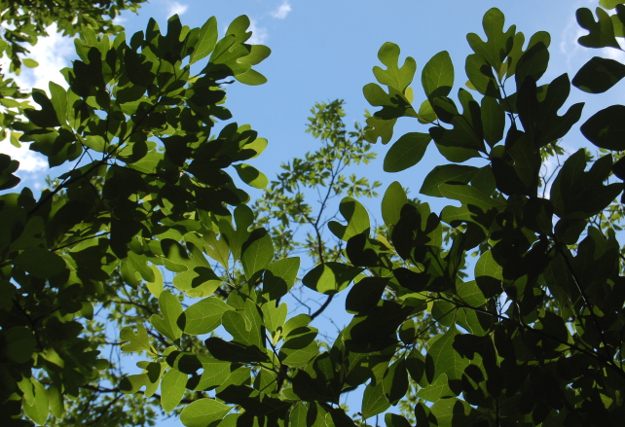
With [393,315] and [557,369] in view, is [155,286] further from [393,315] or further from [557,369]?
[557,369]

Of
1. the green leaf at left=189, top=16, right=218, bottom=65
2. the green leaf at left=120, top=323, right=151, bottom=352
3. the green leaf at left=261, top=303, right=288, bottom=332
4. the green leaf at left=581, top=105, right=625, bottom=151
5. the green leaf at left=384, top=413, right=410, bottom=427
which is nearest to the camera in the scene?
the green leaf at left=581, top=105, right=625, bottom=151

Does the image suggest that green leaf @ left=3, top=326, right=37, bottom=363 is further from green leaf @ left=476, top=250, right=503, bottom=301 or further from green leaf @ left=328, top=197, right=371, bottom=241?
green leaf @ left=476, top=250, right=503, bottom=301

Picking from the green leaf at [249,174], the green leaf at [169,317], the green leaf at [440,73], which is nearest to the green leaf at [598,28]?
the green leaf at [440,73]

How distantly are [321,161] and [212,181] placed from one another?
5432mm

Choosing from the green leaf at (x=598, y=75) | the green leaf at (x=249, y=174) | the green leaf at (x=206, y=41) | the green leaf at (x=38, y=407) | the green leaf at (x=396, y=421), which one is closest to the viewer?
the green leaf at (x=598, y=75)

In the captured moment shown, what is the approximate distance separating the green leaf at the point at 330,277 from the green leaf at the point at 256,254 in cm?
17

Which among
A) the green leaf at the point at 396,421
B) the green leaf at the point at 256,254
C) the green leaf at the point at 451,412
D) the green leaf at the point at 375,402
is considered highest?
the green leaf at the point at 256,254

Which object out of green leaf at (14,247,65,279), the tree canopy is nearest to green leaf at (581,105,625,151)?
the tree canopy

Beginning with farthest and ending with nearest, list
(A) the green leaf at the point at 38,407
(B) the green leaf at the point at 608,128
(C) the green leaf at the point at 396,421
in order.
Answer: (A) the green leaf at the point at 38,407
(C) the green leaf at the point at 396,421
(B) the green leaf at the point at 608,128

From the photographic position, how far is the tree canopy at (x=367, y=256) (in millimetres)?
1215

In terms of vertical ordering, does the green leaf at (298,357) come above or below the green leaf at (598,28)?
below

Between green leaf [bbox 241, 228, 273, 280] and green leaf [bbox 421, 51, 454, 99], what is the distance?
0.72 meters

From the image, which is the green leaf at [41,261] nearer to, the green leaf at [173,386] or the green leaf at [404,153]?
the green leaf at [173,386]

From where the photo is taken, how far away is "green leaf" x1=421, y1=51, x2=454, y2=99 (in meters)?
1.48
